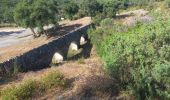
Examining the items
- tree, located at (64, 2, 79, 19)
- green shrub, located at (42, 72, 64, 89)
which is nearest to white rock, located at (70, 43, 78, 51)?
tree, located at (64, 2, 79, 19)

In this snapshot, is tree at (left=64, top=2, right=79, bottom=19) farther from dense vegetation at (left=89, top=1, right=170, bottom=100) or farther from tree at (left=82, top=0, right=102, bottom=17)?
dense vegetation at (left=89, top=1, right=170, bottom=100)

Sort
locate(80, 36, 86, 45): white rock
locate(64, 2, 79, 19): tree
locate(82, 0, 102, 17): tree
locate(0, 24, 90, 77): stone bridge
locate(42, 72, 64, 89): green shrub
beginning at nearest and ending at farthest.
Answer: locate(42, 72, 64, 89): green shrub → locate(0, 24, 90, 77): stone bridge → locate(80, 36, 86, 45): white rock → locate(82, 0, 102, 17): tree → locate(64, 2, 79, 19): tree

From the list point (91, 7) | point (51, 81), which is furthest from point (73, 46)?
point (51, 81)

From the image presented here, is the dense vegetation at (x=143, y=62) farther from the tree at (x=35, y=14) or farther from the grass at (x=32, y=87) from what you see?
the tree at (x=35, y=14)

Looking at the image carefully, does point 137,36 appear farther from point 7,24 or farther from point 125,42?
point 7,24

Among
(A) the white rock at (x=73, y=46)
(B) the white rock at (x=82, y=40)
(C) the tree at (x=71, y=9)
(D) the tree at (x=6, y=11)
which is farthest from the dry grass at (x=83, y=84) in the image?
(D) the tree at (x=6, y=11)

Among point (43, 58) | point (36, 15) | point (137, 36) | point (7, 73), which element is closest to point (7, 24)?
point (36, 15)

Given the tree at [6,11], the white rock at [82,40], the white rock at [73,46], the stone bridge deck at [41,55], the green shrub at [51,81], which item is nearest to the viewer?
the green shrub at [51,81]
